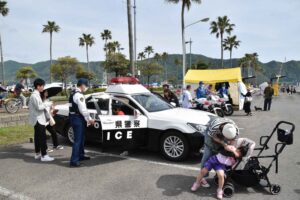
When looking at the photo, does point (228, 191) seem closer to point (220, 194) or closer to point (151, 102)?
point (220, 194)

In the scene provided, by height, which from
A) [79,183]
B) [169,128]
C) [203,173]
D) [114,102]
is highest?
[114,102]

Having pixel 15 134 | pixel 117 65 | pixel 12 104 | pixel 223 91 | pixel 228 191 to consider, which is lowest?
pixel 228 191

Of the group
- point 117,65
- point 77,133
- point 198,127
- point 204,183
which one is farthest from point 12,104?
point 117,65

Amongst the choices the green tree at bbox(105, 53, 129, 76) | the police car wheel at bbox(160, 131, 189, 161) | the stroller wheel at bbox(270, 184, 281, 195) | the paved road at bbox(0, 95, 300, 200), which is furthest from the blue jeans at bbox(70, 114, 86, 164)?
the green tree at bbox(105, 53, 129, 76)

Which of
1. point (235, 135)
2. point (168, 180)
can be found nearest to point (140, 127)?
point (168, 180)

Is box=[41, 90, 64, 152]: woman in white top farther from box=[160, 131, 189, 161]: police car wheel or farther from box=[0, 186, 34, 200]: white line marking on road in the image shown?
box=[160, 131, 189, 161]: police car wheel

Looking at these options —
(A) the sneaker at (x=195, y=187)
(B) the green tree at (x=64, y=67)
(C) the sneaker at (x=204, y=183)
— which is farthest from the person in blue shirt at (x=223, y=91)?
(B) the green tree at (x=64, y=67)

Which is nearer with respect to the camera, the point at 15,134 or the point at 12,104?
the point at 15,134

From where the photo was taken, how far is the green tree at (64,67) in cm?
5296

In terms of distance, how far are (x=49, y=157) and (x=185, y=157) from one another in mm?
3149

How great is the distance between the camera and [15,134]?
953 cm

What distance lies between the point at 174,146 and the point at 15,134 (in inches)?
228

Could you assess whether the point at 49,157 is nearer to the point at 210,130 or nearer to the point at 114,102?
the point at 114,102

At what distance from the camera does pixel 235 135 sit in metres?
4.53
